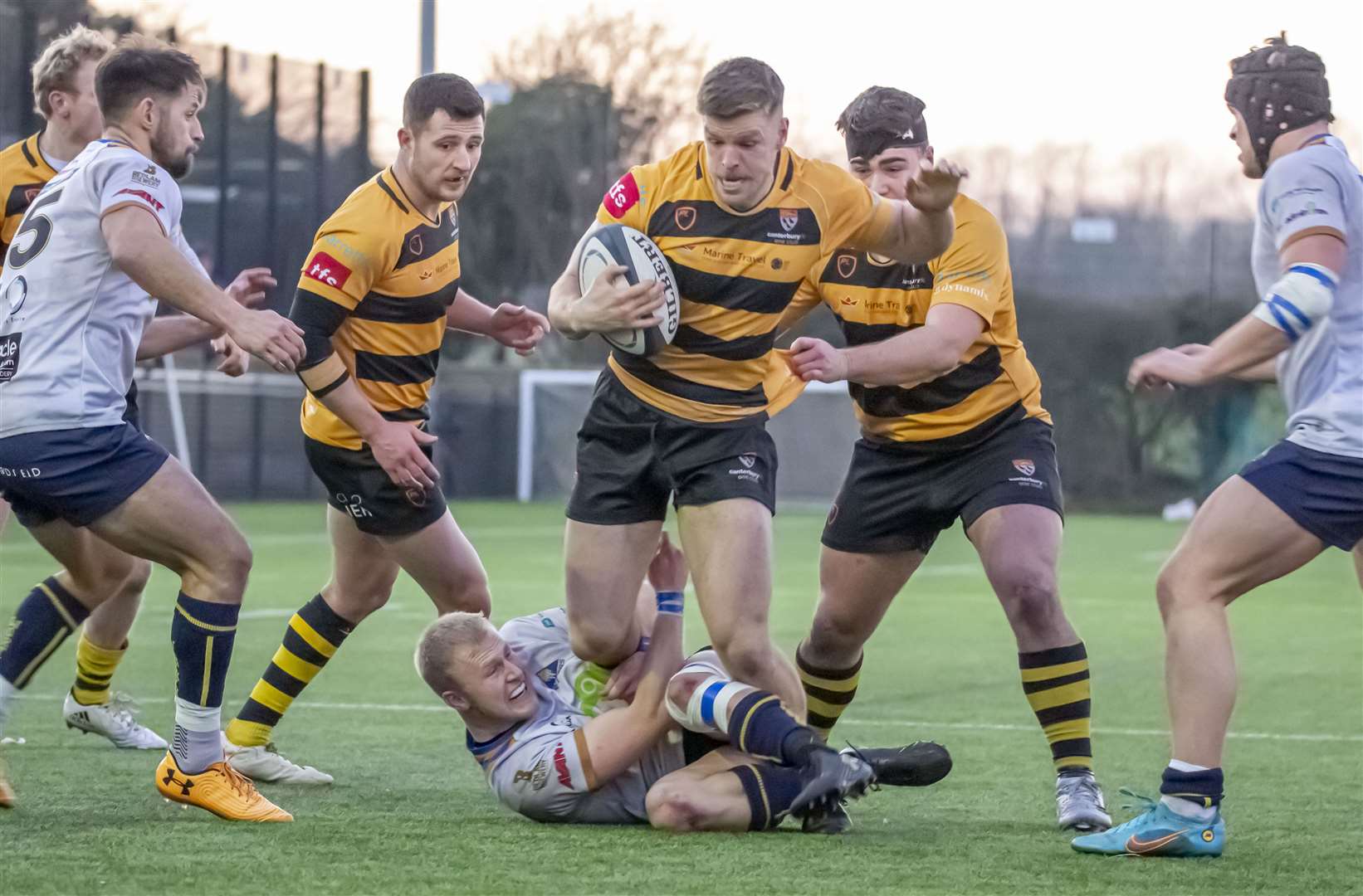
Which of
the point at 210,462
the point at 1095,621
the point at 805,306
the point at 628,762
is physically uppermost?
the point at 805,306

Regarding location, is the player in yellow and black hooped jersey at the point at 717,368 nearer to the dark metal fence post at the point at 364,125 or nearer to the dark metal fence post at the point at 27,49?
the dark metal fence post at the point at 27,49

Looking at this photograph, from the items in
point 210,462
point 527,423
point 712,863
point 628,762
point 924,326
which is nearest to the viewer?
point 712,863

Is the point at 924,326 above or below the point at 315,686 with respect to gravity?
above

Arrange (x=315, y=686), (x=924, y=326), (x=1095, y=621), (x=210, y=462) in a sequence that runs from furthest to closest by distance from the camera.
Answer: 1. (x=210, y=462)
2. (x=1095, y=621)
3. (x=315, y=686)
4. (x=924, y=326)

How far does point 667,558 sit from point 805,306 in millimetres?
1007

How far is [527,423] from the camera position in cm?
2758

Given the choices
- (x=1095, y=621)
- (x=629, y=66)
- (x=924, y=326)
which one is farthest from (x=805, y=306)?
(x=629, y=66)

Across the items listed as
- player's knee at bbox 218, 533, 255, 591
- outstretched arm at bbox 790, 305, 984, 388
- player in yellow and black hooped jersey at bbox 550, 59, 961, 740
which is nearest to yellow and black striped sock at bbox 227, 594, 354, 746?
player's knee at bbox 218, 533, 255, 591

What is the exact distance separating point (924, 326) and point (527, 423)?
2231 cm

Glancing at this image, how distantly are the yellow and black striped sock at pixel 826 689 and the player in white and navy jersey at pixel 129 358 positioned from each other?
6.07 ft

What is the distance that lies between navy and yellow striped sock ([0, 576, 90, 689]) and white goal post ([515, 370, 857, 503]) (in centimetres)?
1914

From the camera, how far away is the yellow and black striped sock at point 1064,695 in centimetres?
541

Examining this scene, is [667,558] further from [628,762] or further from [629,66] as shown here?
[629,66]

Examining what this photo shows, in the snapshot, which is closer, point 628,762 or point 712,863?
point 712,863
